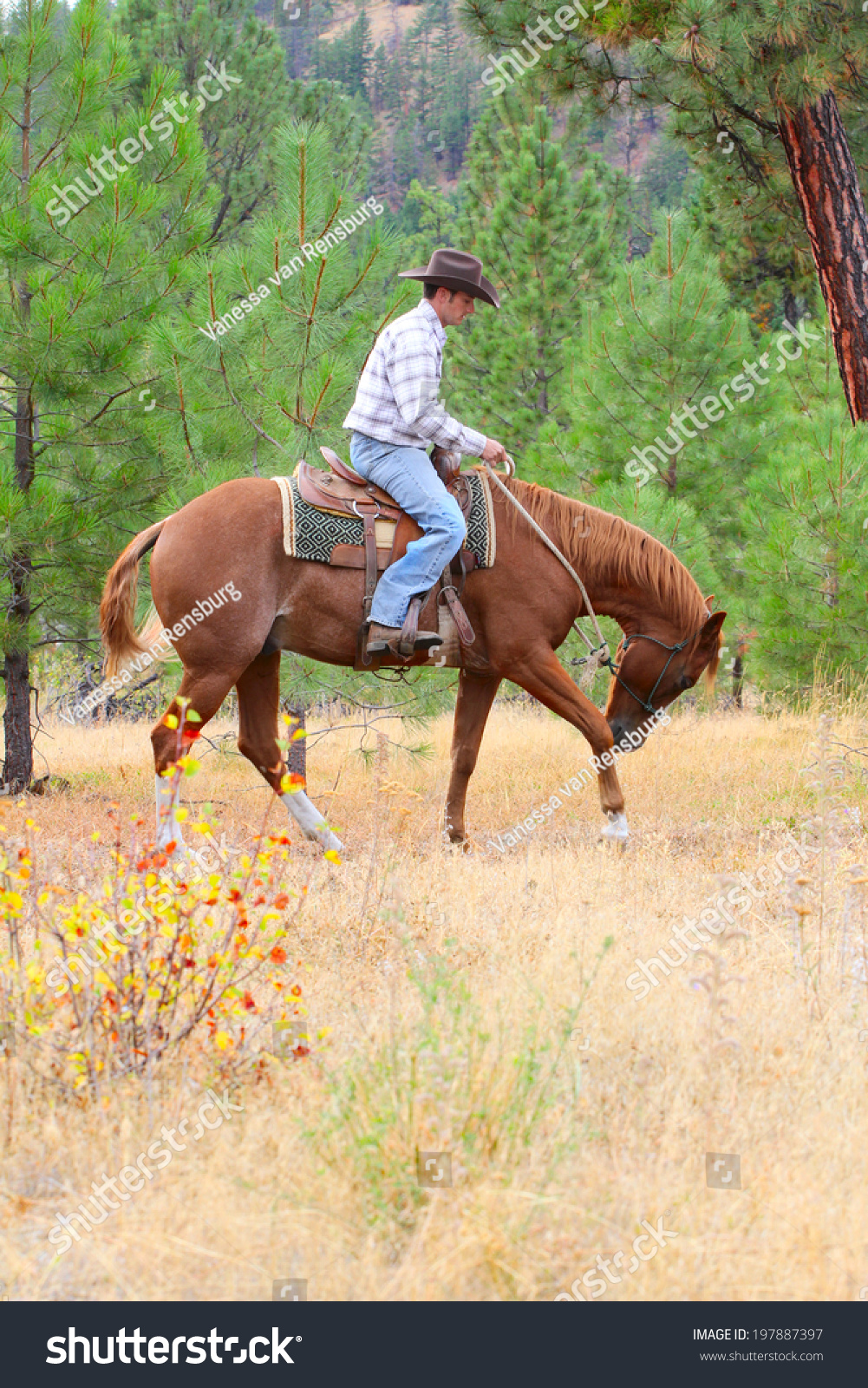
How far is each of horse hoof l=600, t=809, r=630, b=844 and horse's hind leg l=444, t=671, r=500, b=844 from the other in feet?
2.71

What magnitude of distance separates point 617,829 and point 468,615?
1.45 m

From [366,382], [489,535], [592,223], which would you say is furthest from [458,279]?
[592,223]

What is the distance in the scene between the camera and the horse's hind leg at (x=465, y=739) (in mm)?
6449

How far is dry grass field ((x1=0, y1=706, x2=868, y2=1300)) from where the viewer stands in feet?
8.01

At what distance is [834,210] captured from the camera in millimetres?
7527

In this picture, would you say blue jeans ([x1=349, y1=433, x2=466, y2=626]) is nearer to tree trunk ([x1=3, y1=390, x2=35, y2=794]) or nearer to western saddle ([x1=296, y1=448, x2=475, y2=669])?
western saddle ([x1=296, y1=448, x2=475, y2=669])

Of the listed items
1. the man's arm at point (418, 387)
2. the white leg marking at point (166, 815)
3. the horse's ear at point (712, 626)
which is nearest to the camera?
the white leg marking at point (166, 815)

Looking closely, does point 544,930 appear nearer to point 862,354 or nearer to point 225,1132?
point 225,1132

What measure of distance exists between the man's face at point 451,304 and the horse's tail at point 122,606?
5.90 ft

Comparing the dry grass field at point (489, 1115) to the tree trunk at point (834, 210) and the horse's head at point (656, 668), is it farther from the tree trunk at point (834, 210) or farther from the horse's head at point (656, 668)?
the tree trunk at point (834, 210)

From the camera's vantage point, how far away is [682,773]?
8836 millimetres

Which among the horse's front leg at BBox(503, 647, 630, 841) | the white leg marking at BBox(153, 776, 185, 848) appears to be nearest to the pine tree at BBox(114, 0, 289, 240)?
the horse's front leg at BBox(503, 647, 630, 841)

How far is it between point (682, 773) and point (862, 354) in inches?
131

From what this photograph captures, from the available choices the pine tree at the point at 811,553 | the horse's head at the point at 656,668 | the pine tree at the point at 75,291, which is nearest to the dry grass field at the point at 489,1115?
the horse's head at the point at 656,668
